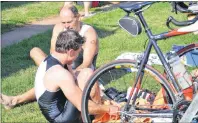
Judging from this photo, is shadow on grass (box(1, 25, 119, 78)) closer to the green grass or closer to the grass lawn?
the grass lawn

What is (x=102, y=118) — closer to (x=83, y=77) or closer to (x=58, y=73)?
(x=83, y=77)

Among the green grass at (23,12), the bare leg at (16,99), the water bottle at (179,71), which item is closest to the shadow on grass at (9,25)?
the green grass at (23,12)

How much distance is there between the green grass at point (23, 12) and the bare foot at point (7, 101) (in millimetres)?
4615

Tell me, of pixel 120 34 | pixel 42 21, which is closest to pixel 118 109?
pixel 120 34

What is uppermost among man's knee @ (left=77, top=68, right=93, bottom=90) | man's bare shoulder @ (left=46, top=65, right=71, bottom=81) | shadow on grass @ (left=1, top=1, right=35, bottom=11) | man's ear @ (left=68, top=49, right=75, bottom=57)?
shadow on grass @ (left=1, top=1, right=35, bottom=11)

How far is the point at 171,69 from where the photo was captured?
4312 mm

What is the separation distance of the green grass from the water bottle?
619cm

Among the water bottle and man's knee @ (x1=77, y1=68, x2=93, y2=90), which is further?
man's knee @ (x1=77, y1=68, x2=93, y2=90)

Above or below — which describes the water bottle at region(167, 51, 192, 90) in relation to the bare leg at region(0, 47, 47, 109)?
above

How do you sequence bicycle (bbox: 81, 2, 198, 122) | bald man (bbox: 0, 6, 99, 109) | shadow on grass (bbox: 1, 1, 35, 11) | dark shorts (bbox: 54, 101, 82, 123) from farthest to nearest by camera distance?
shadow on grass (bbox: 1, 1, 35, 11)
bald man (bbox: 0, 6, 99, 109)
dark shorts (bbox: 54, 101, 82, 123)
bicycle (bbox: 81, 2, 198, 122)

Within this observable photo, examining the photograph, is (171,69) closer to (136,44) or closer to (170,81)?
(170,81)

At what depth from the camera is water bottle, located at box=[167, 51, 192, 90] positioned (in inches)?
172

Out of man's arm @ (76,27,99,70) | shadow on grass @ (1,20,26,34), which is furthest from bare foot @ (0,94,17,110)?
shadow on grass @ (1,20,26,34)

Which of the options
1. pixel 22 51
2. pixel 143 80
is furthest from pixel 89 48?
pixel 22 51
